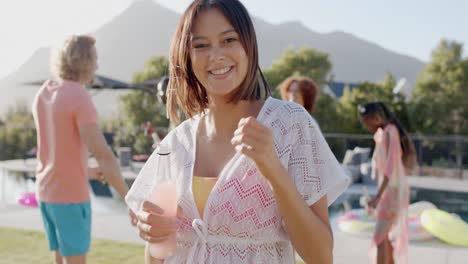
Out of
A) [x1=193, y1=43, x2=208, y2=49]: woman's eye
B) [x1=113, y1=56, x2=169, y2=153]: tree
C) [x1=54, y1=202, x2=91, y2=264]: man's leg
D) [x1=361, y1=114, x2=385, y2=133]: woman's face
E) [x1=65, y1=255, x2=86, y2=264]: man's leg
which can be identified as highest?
[x1=193, y1=43, x2=208, y2=49]: woman's eye

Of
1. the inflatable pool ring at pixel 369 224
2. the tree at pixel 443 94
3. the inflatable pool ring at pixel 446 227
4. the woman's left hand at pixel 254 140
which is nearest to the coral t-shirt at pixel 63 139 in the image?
the woman's left hand at pixel 254 140

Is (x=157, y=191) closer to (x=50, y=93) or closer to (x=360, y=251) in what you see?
(x=50, y=93)

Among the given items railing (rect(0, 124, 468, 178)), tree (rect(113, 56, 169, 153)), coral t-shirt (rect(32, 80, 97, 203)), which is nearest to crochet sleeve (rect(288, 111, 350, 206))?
coral t-shirt (rect(32, 80, 97, 203))

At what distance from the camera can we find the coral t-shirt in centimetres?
266

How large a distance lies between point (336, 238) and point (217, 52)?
438cm

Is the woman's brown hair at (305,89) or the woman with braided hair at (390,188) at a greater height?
the woman's brown hair at (305,89)

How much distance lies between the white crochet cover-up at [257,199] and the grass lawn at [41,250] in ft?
10.8

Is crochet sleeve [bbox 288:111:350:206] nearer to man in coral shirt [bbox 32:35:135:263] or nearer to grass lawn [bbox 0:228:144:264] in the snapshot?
man in coral shirt [bbox 32:35:135:263]

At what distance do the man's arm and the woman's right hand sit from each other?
1.22 meters

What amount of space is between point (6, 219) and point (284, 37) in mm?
144006

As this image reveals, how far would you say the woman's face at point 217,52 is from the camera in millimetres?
1443

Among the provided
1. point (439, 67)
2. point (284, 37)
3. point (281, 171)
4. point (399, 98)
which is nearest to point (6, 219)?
point (281, 171)

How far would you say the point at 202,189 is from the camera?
148cm

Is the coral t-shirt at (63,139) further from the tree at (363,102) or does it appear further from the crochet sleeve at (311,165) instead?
the tree at (363,102)
